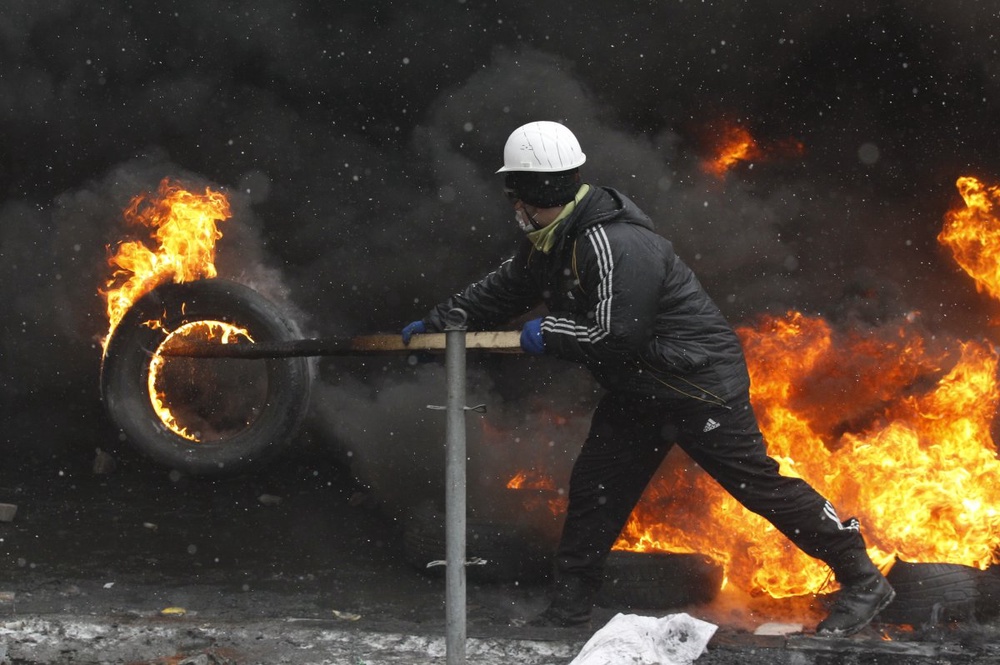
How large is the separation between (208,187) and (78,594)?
11.6 ft

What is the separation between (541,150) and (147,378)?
333 centimetres

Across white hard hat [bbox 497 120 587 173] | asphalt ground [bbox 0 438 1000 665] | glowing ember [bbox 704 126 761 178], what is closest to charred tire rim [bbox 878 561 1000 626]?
asphalt ground [bbox 0 438 1000 665]

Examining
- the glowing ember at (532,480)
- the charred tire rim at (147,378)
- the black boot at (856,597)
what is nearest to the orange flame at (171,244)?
the charred tire rim at (147,378)

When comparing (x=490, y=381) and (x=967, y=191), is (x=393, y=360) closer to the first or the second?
(x=490, y=381)

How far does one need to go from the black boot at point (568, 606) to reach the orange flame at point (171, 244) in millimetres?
3551

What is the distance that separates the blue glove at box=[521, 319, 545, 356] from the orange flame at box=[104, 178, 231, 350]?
3.69 meters

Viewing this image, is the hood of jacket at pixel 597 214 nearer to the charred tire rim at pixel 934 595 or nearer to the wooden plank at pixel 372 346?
the wooden plank at pixel 372 346

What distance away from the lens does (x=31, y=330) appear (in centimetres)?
826

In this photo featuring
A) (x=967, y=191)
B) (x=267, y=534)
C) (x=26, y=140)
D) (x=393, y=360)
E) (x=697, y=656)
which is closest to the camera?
(x=697, y=656)

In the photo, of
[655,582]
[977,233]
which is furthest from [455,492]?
[977,233]

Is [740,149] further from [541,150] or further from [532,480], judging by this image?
[541,150]

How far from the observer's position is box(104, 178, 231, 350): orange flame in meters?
6.82

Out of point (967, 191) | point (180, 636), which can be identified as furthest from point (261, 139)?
point (967, 191)

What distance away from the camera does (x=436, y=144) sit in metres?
7.20
